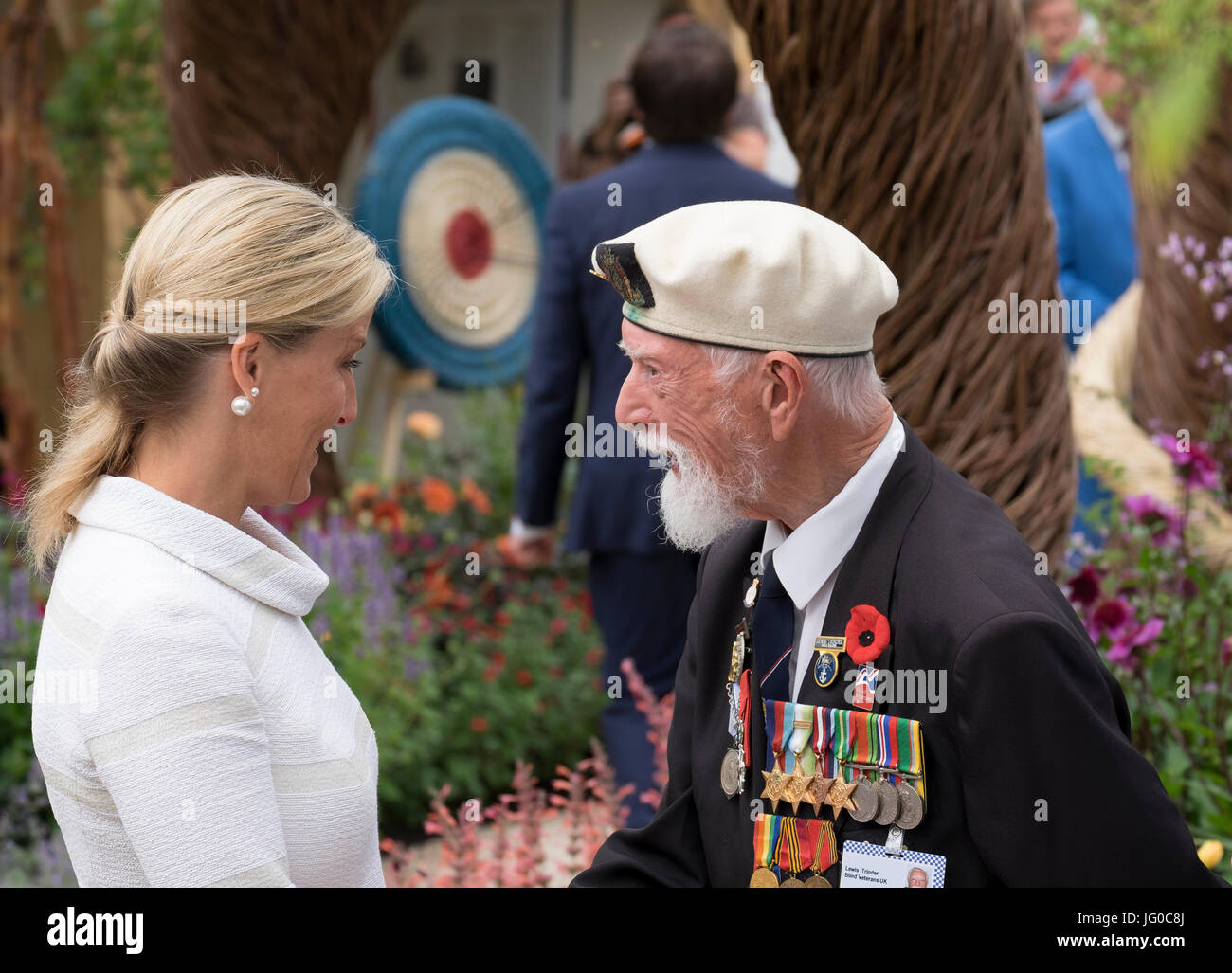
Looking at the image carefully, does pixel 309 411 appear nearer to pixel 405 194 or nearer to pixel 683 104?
pixel 683 104

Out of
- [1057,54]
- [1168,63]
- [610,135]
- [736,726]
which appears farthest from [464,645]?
[736,726]

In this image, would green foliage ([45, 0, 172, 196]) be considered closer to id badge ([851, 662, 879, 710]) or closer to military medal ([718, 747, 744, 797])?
military medal ([718, 747, 744, 797])

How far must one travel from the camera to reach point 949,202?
92.3 inches

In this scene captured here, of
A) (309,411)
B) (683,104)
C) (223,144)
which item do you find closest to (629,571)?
(683,104)

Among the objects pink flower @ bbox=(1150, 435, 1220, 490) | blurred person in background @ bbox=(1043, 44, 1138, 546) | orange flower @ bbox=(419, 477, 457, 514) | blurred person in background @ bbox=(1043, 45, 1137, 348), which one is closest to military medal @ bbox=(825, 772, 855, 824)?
pink flower @ bbox=(1150, 435, 1220, 490)

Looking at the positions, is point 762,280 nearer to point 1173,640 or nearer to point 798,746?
point 798,746

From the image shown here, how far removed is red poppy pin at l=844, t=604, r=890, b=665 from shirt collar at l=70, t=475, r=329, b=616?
663 millimetres

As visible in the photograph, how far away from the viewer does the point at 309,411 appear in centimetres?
168

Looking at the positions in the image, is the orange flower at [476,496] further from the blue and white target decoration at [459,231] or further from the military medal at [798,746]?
the military medal at [798,746]

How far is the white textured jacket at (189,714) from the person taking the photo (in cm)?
144

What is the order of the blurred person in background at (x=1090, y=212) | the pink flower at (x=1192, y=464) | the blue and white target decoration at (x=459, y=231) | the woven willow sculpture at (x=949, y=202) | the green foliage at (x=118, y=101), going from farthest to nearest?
the green foliage at (x=118, y=101) < the blue and white target decoration at (x=459, y=231) < the blurred person in background at (x=1090, y=212) < the pink flower at (x=1192, y=464) < the woven willow sculpture at (x=949, y=202)

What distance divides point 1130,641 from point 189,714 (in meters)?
1.85

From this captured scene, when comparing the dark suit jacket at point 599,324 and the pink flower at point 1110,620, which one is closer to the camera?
the pink flower at point 1110,620

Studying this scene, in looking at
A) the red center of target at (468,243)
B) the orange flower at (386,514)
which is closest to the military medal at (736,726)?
the orange flower at (386,514)
